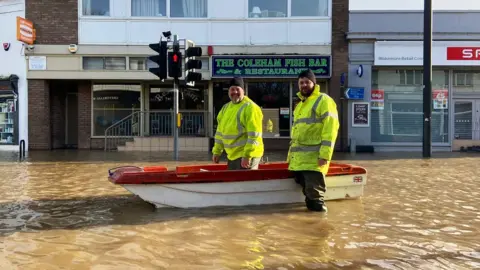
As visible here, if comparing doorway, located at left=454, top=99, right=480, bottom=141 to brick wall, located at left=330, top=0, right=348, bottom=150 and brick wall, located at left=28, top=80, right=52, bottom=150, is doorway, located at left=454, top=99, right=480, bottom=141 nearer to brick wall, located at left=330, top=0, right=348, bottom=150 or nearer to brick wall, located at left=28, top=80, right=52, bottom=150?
brick wall, located at left=330, top=0, right=348, bottom=150

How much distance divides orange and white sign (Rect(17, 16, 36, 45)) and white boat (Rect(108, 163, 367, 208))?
38.4 ft

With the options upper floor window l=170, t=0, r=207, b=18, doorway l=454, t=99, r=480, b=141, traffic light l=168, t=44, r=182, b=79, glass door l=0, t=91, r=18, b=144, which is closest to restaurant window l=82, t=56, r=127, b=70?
upper floor window l=170, t=0, r=207, b=18

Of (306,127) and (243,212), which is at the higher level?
(306,127)

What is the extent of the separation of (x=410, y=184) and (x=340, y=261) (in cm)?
522

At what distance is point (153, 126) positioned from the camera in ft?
58.3

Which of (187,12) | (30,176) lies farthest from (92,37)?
(30,176)

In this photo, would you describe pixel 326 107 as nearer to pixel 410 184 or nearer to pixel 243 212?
pixel 243 212

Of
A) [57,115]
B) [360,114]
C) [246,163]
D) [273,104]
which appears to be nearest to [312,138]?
[246,163]

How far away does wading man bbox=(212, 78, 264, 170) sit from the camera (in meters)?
6.40

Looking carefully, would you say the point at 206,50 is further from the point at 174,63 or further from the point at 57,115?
the point at 57,115

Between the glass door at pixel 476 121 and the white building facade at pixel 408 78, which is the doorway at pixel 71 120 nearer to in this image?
the white building facade at pixel 408 78

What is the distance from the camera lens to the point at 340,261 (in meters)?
4.30

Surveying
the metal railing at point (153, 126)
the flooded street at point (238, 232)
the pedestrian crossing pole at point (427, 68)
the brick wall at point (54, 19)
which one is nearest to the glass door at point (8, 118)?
the brick wall at point (54, 19)

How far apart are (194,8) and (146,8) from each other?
5.82 ft
